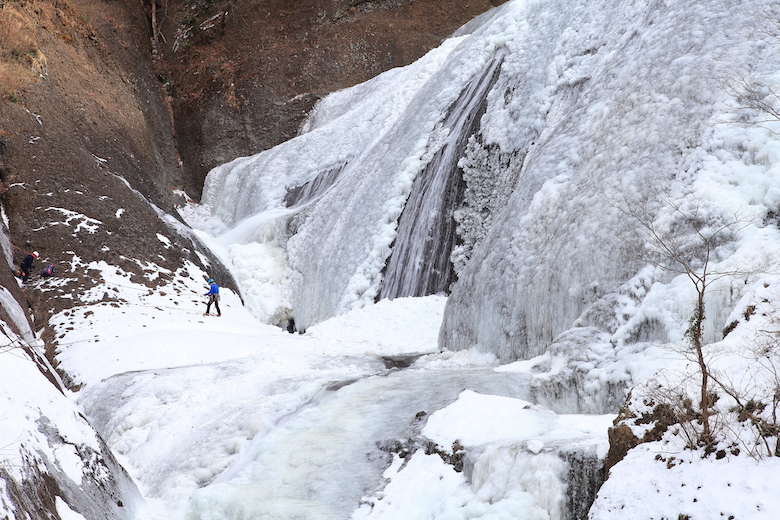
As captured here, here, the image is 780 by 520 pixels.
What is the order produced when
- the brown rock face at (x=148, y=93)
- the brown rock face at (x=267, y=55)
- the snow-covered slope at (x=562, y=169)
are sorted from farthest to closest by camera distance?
the brown rock face at (x=267, y=55) → the brown rock face at (x=148, y=93) → the snow-covered slope at (x=562, y=169)

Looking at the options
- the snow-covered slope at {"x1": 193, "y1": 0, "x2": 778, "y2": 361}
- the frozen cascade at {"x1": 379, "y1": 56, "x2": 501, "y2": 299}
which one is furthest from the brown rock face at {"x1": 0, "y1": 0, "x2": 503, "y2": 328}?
the frozen cascade at {"x1": 379, "y1": 56, "x2": 501, "y2": 299}

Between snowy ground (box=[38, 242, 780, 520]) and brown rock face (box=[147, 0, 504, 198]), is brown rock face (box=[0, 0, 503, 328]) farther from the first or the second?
snowy ground (box=[38, 242, 780, 520])

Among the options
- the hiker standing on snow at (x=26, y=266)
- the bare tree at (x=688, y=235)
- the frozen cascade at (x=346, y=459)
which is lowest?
the frozen cascade at (x=346, y=459)

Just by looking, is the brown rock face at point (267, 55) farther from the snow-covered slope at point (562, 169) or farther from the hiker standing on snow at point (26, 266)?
the hiker standing on snow at point (26, 266)

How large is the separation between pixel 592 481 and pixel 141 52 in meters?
29.9

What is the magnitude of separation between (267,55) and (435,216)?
19162 mm

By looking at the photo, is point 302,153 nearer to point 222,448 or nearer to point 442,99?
point 442,99

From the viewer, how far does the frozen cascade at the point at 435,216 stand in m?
13.9

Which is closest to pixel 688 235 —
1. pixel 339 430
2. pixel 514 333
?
pixel 514 333

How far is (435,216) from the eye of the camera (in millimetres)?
14258

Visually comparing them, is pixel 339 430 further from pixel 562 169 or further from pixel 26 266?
pixel 26 266

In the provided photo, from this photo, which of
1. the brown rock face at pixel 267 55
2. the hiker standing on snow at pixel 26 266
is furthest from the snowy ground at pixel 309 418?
the brown rock face at pixel 267 55

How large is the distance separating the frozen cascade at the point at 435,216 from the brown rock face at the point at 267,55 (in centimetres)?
1449

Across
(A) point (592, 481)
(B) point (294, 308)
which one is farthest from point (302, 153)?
(A) point (592, 481)
